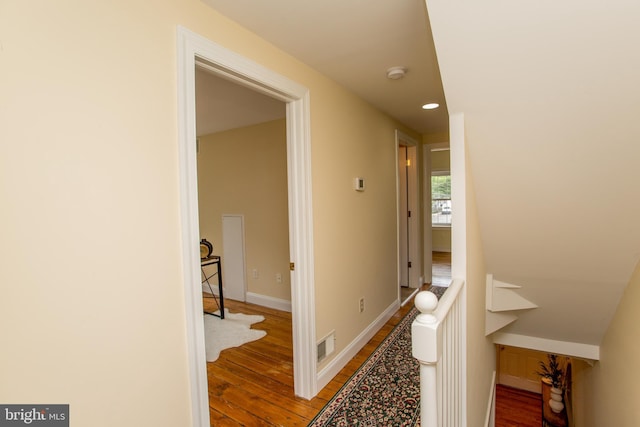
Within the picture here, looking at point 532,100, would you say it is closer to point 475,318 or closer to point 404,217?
point 475,318

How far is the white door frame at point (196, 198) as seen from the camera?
52.2 inches

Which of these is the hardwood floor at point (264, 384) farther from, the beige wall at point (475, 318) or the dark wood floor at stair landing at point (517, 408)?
the dark wood floor at stair landing at point (517, 408)

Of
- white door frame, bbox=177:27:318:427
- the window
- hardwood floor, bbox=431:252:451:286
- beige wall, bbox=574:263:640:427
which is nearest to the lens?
white door frame, bbox=177:27:318:427

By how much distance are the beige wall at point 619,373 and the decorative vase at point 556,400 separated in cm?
97

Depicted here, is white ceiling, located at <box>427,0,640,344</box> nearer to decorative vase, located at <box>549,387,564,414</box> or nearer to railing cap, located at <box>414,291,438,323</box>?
railing cap, located at <box>414,291,438,323</box>

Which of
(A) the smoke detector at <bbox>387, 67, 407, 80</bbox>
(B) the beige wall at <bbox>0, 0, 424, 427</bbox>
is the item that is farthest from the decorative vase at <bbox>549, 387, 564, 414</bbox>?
(B) the beige wall at <bbox>0, 0, 424, 427</bbox>

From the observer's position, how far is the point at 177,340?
1.31 m

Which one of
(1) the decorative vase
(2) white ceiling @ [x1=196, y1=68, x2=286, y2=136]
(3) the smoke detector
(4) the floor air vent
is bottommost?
(1) the decorative vase

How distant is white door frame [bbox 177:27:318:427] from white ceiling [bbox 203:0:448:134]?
20cm

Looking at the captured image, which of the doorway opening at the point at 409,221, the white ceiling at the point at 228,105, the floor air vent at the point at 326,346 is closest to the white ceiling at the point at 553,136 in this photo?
the floor air vent at the point at 326,346

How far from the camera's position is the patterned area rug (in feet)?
6.28

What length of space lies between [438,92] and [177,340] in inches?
104

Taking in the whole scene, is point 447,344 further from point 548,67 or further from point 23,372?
point 23,372

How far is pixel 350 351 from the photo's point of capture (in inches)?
104
